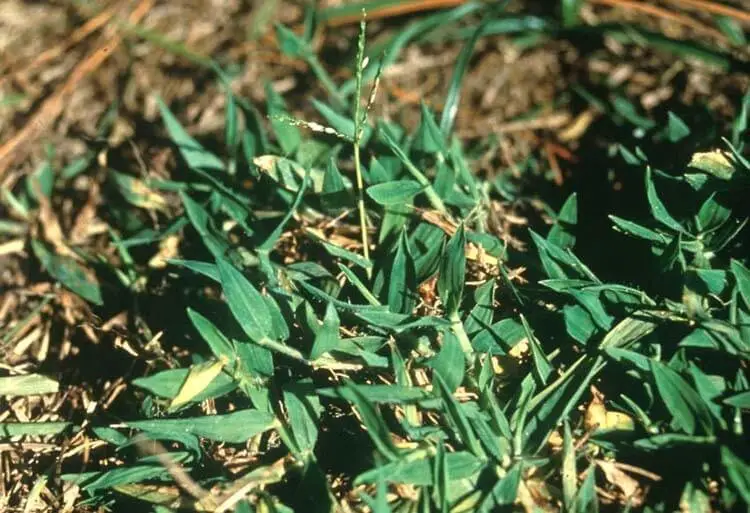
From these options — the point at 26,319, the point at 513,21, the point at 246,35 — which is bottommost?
the point at 26,319

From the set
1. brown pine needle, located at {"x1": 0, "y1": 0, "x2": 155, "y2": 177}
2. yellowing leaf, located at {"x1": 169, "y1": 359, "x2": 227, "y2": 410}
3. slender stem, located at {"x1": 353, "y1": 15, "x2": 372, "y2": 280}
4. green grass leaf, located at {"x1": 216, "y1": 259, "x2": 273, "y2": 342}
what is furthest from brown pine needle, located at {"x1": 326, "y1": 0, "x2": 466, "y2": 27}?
yellowing leaf, located at {"x1": 169, "y1": 359, "x2": 227, "y2": 410}

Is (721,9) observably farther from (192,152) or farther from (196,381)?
(196,381)

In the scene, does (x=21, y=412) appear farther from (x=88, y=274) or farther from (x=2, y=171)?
(x=2, y=171)

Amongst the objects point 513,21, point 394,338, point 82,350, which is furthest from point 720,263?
point 82,350

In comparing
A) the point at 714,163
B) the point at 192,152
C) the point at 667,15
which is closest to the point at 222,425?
the point at 192,152

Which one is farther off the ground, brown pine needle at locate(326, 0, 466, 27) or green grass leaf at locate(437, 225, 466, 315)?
brown pine needle at locate(326, 0, 466, 27)

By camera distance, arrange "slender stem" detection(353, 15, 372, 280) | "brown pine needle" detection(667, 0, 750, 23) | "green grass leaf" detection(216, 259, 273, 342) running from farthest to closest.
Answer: "brown pine needle" detection(667, 0, 750, 23)
"green grass leaf" detection(216, 259, 273, 342)
"slender stem" detection(353, 15, 372, 280)

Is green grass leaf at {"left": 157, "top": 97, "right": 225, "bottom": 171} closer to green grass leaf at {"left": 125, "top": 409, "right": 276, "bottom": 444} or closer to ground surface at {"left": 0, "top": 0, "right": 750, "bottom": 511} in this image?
ground surface at {"left": 0, "top": 0, "right": 750, "bottom": 511}

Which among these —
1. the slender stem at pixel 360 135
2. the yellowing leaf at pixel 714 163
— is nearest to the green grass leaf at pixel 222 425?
the slender stem at pixel 360 135
